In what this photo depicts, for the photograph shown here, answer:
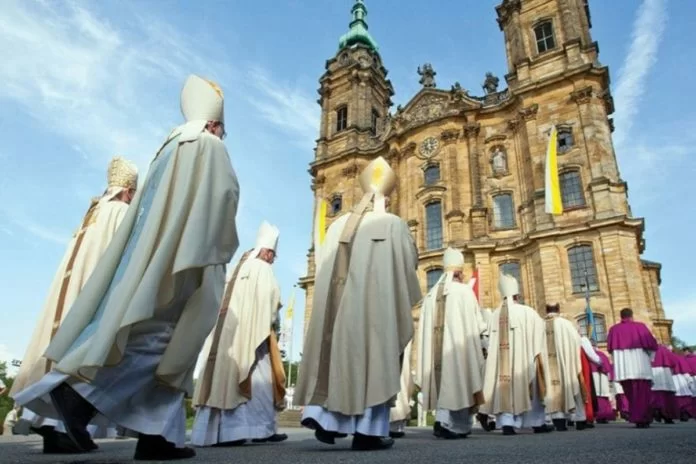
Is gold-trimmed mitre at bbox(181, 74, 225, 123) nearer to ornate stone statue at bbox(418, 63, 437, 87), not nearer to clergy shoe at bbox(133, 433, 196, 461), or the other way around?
clergy shoe at bbox(133, 433, 196, 461)

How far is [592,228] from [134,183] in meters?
20.2

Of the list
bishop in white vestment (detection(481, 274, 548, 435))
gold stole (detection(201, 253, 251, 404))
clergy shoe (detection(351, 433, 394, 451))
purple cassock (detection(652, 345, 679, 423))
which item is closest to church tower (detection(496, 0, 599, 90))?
purple cassock (detection(652, 345, 679, 423))

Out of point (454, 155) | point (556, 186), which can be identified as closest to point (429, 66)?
point (454, 155)

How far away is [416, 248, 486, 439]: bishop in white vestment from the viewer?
578cm

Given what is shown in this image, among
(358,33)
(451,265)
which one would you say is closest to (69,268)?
(451,265)

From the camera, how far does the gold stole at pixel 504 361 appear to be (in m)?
7.31

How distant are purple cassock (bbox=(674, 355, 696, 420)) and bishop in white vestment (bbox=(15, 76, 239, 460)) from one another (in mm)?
13303

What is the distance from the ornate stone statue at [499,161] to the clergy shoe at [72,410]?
2536 centimetres

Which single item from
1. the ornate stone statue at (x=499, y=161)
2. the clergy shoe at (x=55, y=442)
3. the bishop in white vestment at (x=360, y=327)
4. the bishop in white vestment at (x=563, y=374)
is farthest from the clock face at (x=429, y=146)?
the clergy shoe at (x=55, y=442)

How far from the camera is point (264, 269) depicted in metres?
5.92

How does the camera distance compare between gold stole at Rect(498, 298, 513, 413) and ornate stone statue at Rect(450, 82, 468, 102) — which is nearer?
gold stole at Rect(498, 298, 513, 413)

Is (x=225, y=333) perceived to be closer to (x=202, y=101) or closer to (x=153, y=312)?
(x=202, y=101)

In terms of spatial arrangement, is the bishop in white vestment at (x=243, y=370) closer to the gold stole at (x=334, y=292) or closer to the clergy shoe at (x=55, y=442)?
the gold stole at (x=334, y=292)

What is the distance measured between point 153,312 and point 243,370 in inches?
99.5
